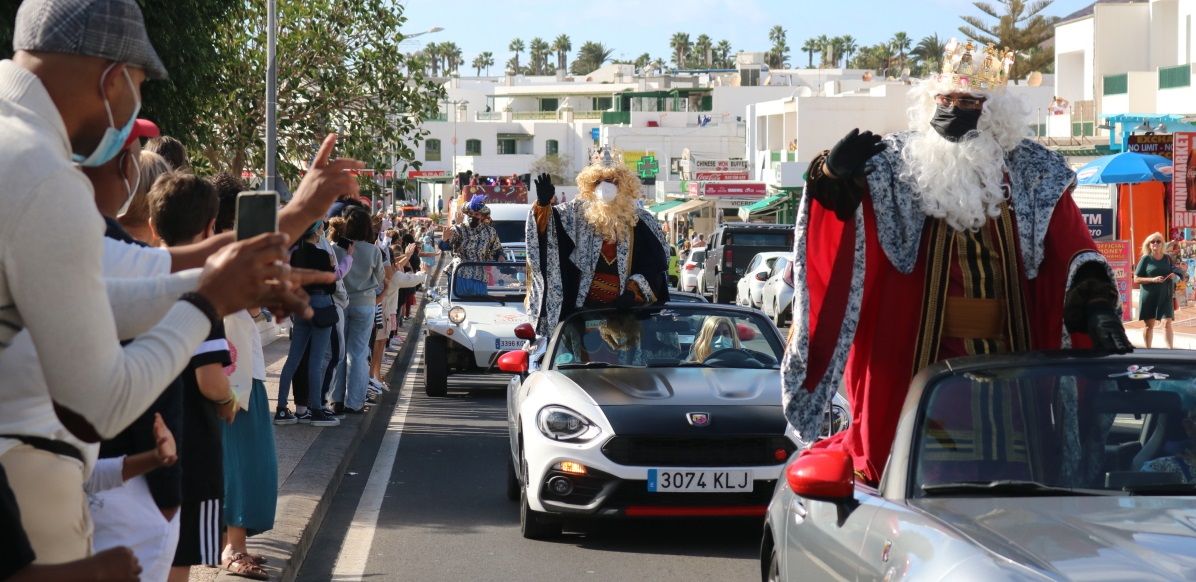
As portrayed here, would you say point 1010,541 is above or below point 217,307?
below

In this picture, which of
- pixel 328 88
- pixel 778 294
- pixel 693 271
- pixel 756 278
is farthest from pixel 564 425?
pixel 693 271

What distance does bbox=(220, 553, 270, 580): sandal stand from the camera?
6.79 m

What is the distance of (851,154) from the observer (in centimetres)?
548

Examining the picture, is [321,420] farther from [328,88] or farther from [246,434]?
[328,88]

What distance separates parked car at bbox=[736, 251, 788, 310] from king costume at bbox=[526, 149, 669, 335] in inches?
770

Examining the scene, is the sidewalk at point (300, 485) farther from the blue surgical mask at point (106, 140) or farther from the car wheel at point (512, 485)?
the blue surgical mask at point (106, 140)

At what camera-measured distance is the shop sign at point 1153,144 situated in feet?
97.5

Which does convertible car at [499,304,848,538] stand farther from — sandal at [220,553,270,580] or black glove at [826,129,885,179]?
black glove at [826,129,885,179]

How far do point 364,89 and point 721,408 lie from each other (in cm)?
1272

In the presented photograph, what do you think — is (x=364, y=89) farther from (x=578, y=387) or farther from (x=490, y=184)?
(x=490, y=184)

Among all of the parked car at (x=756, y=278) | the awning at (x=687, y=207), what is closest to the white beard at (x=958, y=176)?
the parked car at (x=756, y=278)

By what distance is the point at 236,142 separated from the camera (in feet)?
67.8

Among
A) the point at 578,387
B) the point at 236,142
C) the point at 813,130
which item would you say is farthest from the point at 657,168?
the point at 578,387

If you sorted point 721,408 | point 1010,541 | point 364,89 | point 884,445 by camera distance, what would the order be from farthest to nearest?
point 364,89
point 721,408
point 884,445
point 1010,541
